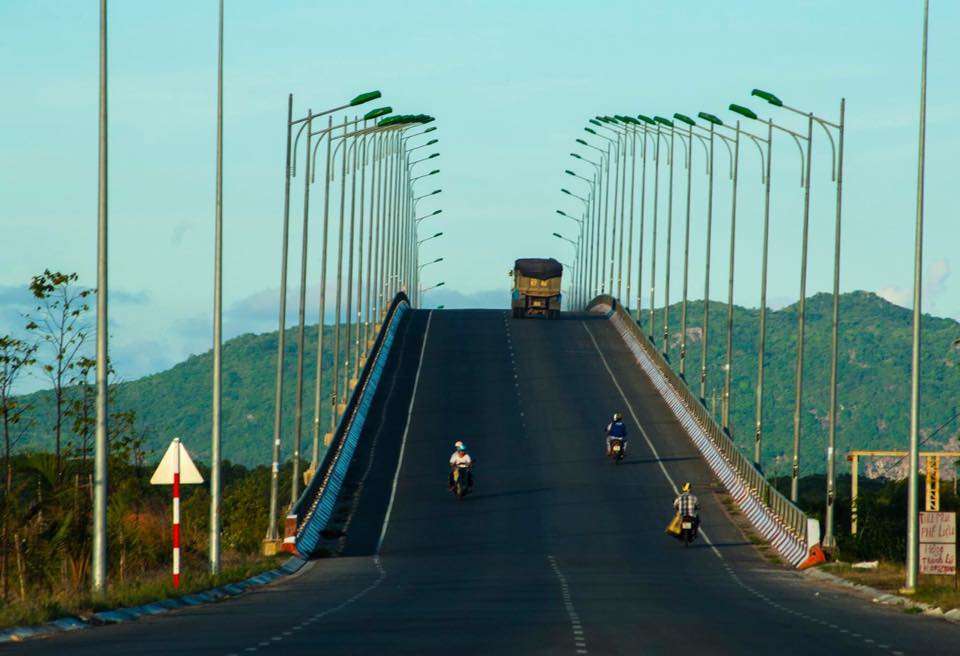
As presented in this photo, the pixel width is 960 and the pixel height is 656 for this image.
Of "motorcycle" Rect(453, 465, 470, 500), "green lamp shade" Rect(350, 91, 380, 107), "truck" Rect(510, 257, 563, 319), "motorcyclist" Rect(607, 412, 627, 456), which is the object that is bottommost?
"motorcycle" Rect(453, 465, 470, 500)

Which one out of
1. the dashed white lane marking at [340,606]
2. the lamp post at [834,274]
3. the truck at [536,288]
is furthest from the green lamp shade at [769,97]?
the truck at [536,288]

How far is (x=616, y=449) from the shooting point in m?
63.9

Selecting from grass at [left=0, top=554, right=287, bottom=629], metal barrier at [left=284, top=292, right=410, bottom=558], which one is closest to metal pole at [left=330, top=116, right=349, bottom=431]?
metal barrier at [left=284, top=292, right=410, bottom=558]

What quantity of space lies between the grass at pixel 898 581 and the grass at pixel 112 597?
481 inches

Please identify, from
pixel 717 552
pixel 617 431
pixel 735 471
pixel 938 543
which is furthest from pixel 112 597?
pixel 617 431

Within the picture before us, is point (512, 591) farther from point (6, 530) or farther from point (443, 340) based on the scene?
point (443, 340)

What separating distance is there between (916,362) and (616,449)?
28518mm

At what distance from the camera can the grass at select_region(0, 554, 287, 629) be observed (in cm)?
2395

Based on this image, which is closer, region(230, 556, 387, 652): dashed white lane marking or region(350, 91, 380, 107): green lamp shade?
region(230, 556, 387, 652): dashed white lane marking

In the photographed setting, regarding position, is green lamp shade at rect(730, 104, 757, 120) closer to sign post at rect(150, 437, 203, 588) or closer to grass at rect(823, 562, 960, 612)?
grass at rect(823, 562, 960, 612)

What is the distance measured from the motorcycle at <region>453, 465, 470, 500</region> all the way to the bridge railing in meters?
8.42

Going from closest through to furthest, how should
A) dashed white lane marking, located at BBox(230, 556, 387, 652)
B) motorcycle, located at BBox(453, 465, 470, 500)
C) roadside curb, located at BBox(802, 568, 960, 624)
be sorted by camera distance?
dashed white lane marking, located at BBox(230, 556, 387, 652), roadside curb, located at BBox(802, 568, 960, 624), motorcycle, located at BBox(453, 465, 470, 500)

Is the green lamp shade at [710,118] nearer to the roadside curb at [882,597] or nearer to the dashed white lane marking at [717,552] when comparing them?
the dashed white lane marking at [717,552]

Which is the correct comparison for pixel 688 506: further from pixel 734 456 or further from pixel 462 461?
pixel 734 456
